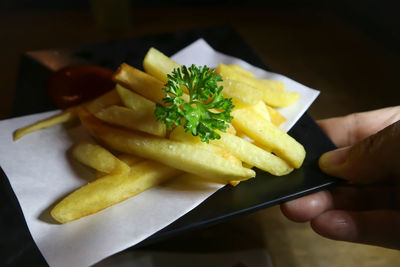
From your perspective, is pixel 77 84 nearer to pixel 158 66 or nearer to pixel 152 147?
pixel 158 66

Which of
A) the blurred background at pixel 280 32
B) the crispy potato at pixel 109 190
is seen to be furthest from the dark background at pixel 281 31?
the crispy potato at pixel 109 190

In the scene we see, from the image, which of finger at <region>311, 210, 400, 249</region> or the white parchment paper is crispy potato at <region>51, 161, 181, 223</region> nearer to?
the white parchment paper

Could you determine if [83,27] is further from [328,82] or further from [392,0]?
[392,0]

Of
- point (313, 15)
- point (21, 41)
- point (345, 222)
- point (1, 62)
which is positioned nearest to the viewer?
point (345, 222)

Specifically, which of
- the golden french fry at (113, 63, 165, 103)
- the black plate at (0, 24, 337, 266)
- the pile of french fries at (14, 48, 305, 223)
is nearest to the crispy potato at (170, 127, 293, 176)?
the pile of french fries at (14, 48, 305, 223)

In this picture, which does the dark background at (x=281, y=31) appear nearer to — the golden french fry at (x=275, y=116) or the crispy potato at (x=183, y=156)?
the golden french fry at (x=275, y=116)

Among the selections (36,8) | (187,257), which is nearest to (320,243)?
(187,257)
